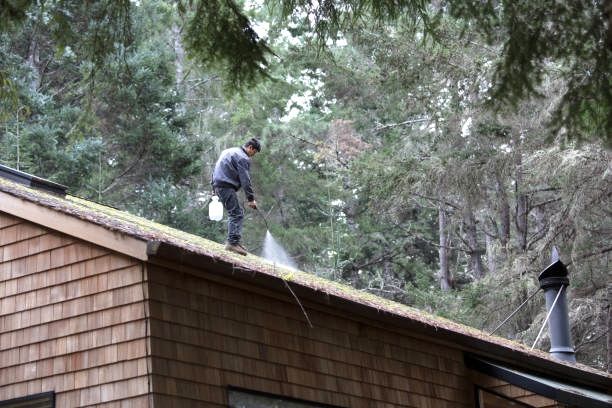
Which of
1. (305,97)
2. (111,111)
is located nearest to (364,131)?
(305,97)

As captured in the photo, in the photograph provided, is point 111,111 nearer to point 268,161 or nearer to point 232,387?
point 268,161

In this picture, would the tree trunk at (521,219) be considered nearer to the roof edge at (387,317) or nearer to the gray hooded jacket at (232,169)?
the roof edge at (387,317)

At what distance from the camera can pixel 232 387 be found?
8.80 metres

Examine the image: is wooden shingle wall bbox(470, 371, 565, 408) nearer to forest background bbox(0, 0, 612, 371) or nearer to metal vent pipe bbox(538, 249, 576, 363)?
metal vent pipe bbox(538, 249, 576, 363)

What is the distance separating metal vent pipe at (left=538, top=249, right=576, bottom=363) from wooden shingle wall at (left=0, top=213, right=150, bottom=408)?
763cm

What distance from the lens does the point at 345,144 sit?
1118 inches

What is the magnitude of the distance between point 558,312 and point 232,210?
18.6ft

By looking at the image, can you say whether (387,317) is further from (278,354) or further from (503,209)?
(503,209)

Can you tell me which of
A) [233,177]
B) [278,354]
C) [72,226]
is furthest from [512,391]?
[72,226]

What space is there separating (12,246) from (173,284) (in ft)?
6.46

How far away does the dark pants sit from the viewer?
37.1ft

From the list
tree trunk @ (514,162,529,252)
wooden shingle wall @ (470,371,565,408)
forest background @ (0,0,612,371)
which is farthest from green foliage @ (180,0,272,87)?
tree trunk @ (514,162,529,252)

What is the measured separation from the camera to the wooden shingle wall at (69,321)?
8227 mm

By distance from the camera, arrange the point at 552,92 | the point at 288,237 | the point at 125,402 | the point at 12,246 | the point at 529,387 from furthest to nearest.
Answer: the point at 288,237
the point at 552,92
the point at 529,387
the point at 12,246
the point at 125,402
